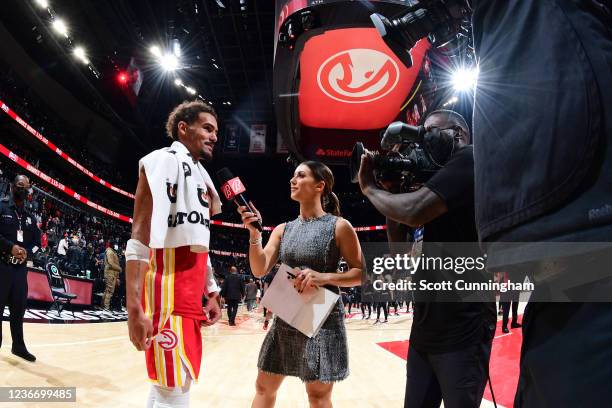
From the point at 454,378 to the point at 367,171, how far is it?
0.74m

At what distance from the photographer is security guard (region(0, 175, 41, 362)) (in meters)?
3.63

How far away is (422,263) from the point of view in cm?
148

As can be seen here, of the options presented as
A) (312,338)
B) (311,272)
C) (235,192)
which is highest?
(235,192)

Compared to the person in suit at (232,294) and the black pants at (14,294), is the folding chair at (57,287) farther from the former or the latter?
the black pants at (14,294)

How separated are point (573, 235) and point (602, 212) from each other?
0.04 metres

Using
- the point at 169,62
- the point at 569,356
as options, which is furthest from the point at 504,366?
the point at 169,62

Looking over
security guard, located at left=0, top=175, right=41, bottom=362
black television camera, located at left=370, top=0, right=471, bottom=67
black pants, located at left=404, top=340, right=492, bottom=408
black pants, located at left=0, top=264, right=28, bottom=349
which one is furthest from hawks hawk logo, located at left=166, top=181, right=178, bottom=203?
black pants, located at left=0, top=264, right=28, bottom=349

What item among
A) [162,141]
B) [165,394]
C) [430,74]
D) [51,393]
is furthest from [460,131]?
[162,141]

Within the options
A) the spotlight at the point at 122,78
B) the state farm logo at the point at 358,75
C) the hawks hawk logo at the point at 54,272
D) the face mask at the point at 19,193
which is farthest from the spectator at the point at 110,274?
the state farm logo at the point at 358,75

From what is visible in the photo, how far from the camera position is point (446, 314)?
1.37m

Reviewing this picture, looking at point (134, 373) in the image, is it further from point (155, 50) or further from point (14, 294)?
point (155, 50)

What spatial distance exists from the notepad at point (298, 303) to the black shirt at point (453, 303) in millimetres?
516

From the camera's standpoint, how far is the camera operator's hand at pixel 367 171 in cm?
129

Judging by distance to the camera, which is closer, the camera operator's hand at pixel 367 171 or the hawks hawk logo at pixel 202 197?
the camera operator's hand at pixel 367 171
